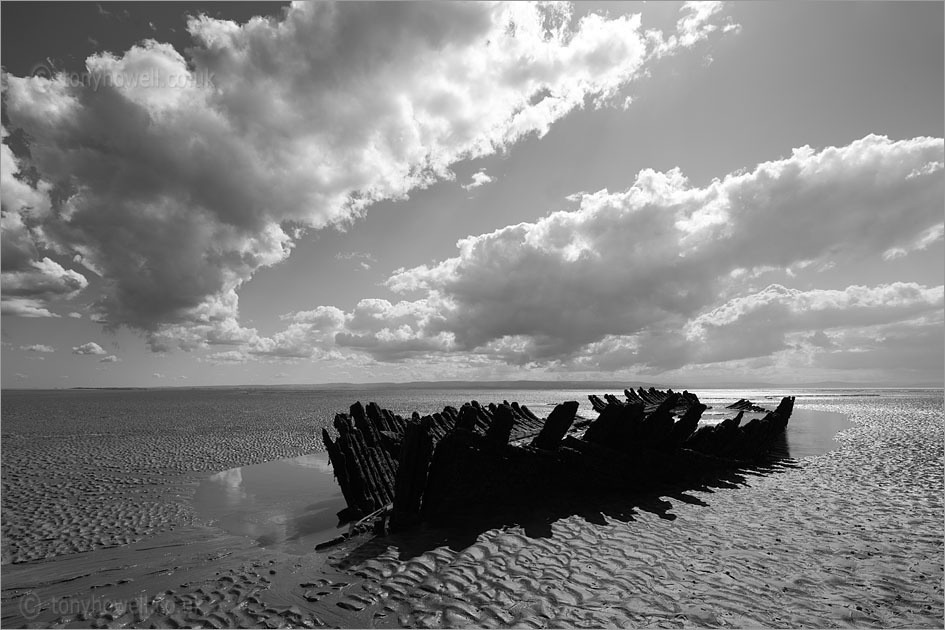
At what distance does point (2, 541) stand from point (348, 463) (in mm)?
7086

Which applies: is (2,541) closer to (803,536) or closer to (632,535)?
(632,535)

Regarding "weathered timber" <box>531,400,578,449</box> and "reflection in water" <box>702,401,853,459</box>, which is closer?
"weathered timber" <box>531,400,578,449</box>

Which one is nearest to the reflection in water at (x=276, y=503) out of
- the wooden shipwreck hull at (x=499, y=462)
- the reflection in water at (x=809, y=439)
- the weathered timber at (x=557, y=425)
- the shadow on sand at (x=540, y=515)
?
the wooden shipwreck hull at (x=499, y=462)

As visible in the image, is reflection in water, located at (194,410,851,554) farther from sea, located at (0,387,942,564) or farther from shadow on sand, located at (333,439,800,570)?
shadow on sand, located at (333,439,800,570)

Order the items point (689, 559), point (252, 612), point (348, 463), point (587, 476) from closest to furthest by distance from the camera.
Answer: point (252, 612), point (689, 559), point (348, 463), point (587, 476)

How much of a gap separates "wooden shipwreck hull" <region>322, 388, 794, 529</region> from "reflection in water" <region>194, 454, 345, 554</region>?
117cm

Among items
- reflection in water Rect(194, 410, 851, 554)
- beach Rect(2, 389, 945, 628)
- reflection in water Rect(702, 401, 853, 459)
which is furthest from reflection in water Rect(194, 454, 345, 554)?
reflection in water Rect(702, 401, 853, 459)

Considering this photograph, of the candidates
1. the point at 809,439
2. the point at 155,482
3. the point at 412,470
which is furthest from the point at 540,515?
the point at 809,439

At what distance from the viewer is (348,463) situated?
10.4 meters

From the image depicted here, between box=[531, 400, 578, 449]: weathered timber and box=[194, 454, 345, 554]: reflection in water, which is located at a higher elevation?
box=[531, 400, 578, 449]: weathered timber

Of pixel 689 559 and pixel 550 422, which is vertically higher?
pixel 550 422

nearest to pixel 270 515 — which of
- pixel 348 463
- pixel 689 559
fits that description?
pixel 348 463

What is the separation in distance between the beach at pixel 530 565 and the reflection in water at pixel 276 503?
229 mm

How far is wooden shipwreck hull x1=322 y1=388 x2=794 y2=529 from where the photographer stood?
9.34 meters
